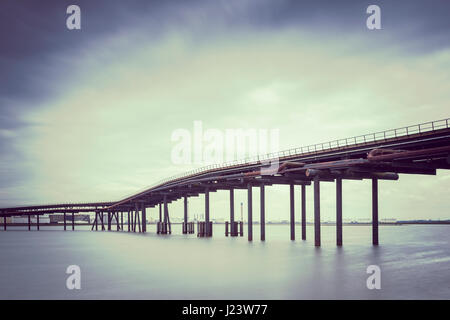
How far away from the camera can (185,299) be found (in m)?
19.5

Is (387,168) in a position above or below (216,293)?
above

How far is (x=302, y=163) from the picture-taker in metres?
45.8

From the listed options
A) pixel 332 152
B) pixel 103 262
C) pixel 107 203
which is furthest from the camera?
pixel 107 203

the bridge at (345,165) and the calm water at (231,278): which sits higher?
the bridge at (345,165)

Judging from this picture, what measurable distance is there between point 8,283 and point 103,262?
416 inches

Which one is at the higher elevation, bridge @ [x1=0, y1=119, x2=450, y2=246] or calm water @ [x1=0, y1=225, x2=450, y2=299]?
bridge @ [x1=0, y1=119, x2=450, y2=246]

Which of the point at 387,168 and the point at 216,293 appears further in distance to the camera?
the point at 387,168

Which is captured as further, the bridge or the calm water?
the bridge

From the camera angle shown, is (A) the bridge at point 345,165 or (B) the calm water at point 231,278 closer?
(B) the calm water at point 231,278

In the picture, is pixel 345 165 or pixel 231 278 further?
pixel 345 165
